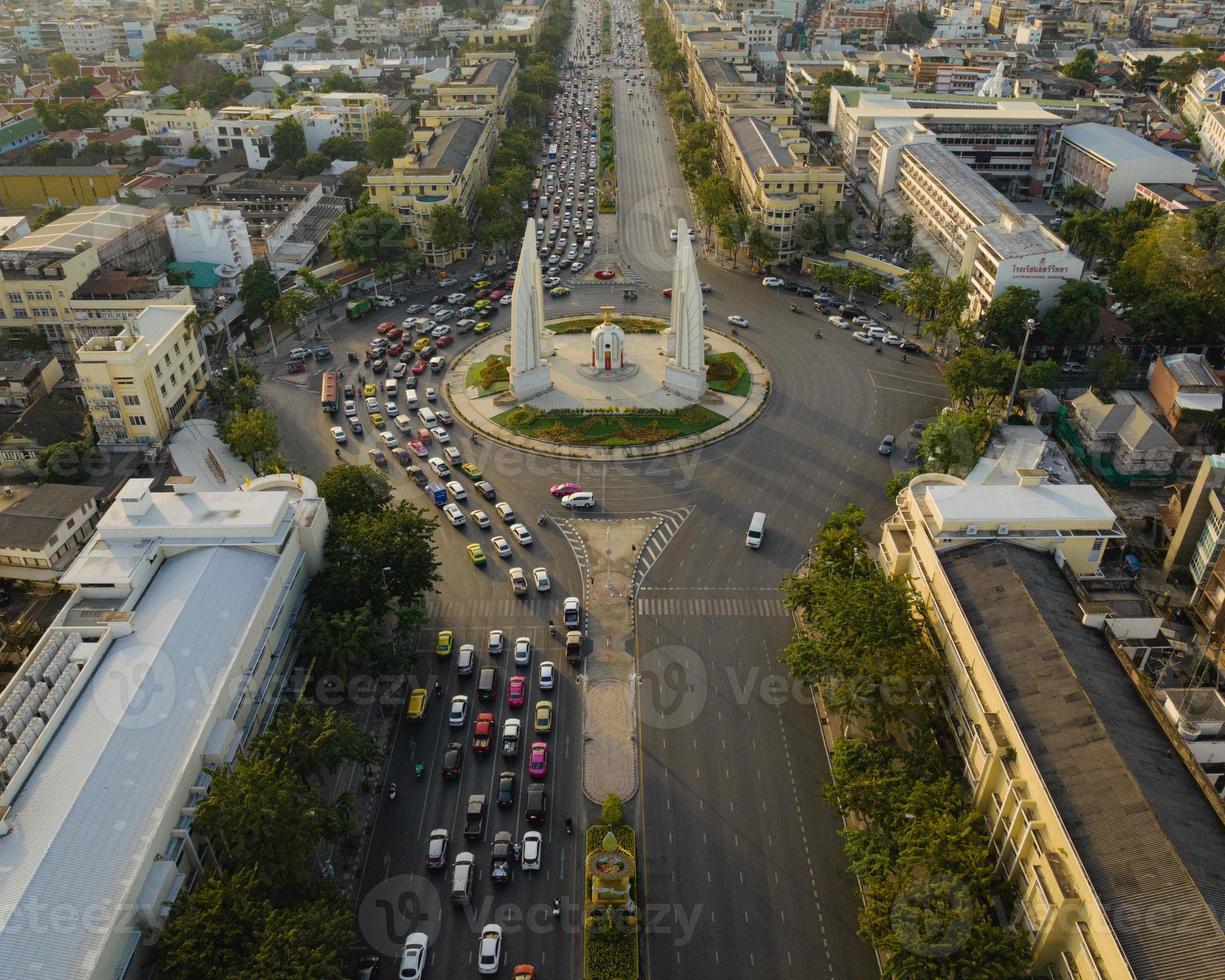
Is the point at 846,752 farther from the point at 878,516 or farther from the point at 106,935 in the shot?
the point at 106,935

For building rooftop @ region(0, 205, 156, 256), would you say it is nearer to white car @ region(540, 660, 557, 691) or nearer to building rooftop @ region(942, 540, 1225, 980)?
white car @ region(540, 660, 557, 691)

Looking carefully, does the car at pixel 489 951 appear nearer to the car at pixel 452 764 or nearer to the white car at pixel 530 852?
the white car at pixel 530 852

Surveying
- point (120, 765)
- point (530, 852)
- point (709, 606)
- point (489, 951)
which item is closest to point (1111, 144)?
point (709, 606)

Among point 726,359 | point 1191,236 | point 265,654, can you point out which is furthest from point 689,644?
point 1191,236

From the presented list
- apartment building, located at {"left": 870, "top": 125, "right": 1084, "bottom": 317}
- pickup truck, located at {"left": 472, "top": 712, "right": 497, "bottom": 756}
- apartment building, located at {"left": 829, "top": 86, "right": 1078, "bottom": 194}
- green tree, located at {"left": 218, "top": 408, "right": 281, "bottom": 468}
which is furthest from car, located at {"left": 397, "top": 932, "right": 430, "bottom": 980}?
apartment building, located at {"left": 829, "top": 86, "right": 1078, "bottom": 194}

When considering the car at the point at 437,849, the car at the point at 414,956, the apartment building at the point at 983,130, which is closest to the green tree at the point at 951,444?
the car at the point at 437,849
